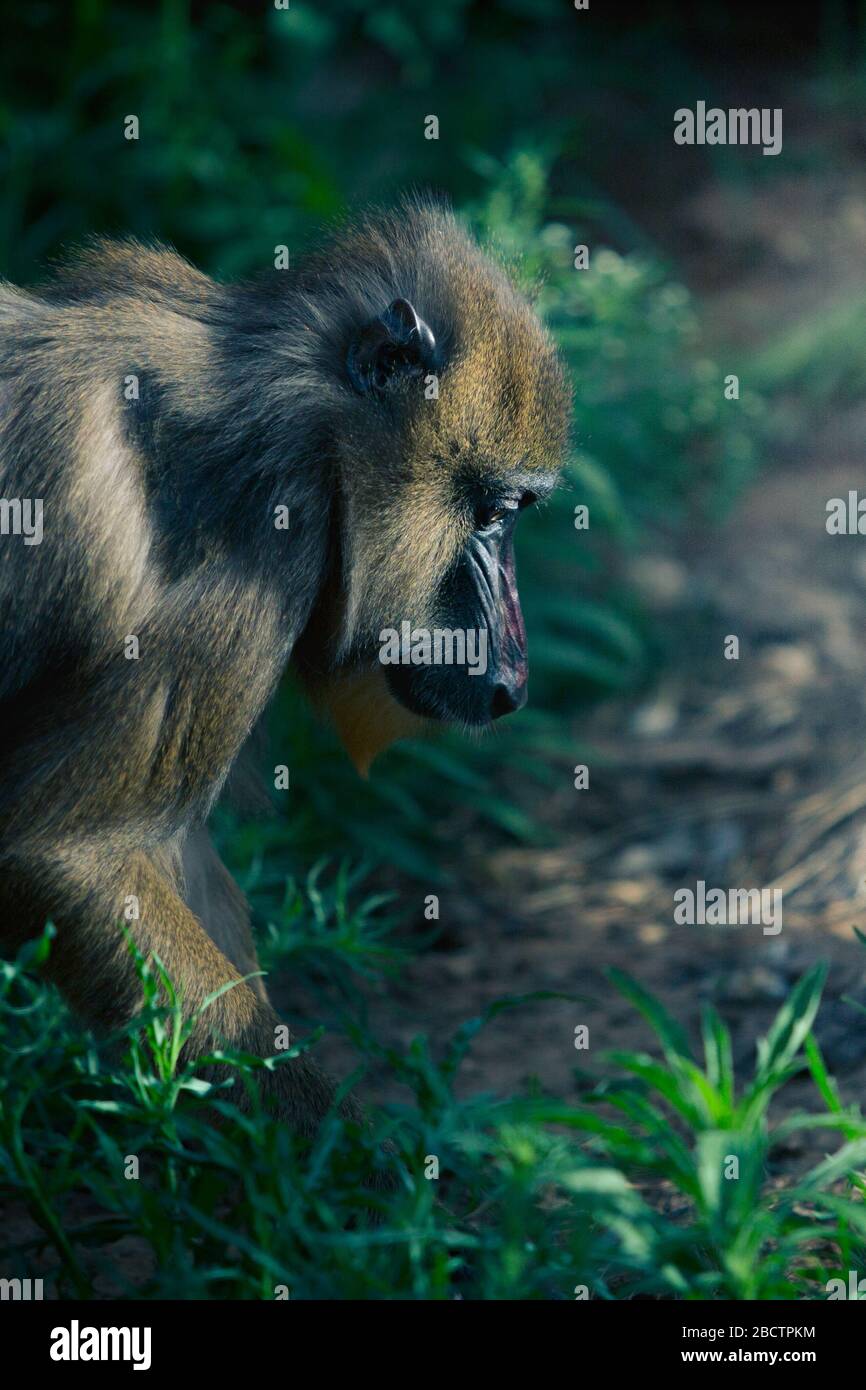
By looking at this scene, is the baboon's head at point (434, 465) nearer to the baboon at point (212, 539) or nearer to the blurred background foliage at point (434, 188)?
the baboon at point (212, 539)

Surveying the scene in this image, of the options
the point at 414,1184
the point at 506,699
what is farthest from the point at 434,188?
the point at 414,1184

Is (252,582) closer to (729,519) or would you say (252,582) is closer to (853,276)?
(729,519)

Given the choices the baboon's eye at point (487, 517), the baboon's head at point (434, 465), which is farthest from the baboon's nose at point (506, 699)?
A: the baboon's eye at point (487, 517)

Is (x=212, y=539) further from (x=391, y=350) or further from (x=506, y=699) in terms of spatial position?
(x=506, y=699)

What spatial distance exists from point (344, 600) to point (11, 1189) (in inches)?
58.9

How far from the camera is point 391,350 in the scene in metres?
3.67

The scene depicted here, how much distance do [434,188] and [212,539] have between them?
8.11ft

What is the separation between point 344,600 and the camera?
3.71 metres

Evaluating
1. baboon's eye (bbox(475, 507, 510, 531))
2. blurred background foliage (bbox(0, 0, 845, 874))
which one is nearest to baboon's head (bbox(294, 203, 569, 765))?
baboon's eye (bbox(475, 507, 510, 531))

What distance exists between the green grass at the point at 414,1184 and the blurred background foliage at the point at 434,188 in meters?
1.93

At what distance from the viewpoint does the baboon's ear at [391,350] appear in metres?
3.65

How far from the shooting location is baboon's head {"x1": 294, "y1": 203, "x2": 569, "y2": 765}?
144 inches

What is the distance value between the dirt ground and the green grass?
1.73 ft

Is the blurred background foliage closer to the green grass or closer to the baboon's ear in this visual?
the baboon's ear
